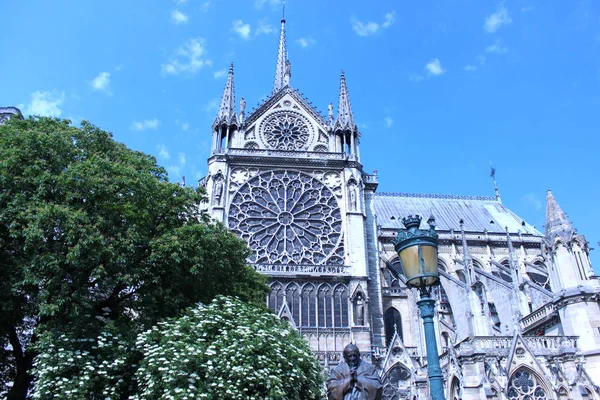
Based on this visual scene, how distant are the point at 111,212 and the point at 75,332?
352cm

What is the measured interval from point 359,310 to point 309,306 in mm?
2658

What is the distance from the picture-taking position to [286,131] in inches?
1303

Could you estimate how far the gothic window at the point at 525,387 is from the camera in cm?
2002

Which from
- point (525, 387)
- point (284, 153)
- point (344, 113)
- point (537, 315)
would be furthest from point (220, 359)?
point (344, 113)

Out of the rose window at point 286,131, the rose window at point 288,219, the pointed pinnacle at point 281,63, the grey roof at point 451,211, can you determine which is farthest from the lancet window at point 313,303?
the pointed pinnacle at point 281,63

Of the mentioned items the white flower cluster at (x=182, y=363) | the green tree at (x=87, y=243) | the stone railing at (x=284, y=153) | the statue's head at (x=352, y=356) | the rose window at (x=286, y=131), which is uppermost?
the rose window at (x=286, y=131)

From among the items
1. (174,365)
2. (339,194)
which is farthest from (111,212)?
(339,194)

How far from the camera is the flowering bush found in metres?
12.1

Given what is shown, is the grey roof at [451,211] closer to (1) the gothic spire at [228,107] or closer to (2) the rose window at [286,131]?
(2) the rose window at [286,131]

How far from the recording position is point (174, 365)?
39.6 feet

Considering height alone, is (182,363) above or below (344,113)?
below

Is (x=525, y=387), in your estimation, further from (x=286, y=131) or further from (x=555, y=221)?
(x=286, y=131)

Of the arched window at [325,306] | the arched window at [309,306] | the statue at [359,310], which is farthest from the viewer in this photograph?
the arched window at [325,306]

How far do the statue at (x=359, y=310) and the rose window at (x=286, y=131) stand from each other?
35.2ft
